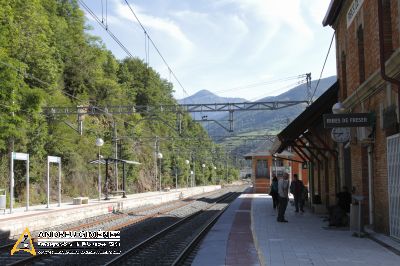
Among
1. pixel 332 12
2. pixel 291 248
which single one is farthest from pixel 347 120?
pixel 332 12

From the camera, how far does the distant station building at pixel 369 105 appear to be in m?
11.0

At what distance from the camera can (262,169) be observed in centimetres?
4516

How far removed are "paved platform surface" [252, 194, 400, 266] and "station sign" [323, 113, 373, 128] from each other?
2.70 metres

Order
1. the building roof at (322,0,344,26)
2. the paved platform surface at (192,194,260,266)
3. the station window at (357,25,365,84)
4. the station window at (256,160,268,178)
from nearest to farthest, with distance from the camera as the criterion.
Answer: the paved platform surface at (192,194,260,266), the station window at (357,25,365,84), the building roof at (322,0,344,26), the station window at (256,160,268,178)

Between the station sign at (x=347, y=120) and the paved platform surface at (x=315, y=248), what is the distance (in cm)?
270

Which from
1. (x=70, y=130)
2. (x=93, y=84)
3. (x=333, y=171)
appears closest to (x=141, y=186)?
(x=93, y=84)

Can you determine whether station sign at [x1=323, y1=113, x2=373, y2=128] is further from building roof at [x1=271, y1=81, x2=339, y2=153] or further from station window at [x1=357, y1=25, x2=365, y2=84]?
building roof at [x1=271, y1=81, x2=339, y2=153]

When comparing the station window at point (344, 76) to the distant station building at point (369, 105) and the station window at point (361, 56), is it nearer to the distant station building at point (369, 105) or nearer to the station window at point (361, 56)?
the distant station building at point (369, 105)

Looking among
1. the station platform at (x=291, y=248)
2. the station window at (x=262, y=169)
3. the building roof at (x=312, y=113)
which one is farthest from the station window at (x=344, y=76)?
the station window at (x=262, y=169)

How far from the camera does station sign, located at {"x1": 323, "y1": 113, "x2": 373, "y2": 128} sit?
12328 mm

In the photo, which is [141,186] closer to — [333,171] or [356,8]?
[333,171]

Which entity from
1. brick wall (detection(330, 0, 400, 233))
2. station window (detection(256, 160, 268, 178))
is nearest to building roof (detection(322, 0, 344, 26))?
brick wall (detection(330, 0, 400, 233))

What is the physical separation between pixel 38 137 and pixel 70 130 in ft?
21.8

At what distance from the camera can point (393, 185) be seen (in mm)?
11195
